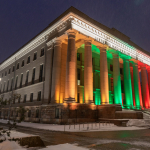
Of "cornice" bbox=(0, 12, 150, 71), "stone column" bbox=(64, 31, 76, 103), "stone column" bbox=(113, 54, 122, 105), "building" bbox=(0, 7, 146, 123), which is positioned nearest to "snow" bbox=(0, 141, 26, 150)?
"building" bbox=(0, 7, 146, 123)

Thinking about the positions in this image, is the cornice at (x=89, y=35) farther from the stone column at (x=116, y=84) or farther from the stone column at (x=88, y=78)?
the stone column at (x=116, y=84)

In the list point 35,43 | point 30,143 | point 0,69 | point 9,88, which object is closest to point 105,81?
point 35,43

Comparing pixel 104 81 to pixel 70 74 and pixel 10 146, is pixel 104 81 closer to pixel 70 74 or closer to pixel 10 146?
pixel 70 74

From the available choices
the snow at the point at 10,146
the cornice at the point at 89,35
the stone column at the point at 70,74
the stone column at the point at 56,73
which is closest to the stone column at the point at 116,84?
the cornice at the point at 89,35

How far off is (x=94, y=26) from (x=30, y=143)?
1137 inches

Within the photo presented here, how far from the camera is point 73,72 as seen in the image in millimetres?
27219

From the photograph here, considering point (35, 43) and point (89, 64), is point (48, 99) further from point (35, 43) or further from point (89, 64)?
point (35, 43)

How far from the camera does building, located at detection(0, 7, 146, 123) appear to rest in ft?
89.1

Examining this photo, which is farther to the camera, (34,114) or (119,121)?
(34,114)

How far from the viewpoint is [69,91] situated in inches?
1035

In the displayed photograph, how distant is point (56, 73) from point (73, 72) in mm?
3959

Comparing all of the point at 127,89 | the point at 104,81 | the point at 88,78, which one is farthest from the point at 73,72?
the point at 127,89

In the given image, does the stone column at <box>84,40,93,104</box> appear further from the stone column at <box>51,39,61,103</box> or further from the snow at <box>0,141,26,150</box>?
the snow at <box>0,141,26,150</box>

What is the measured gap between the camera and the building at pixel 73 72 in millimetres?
27156
